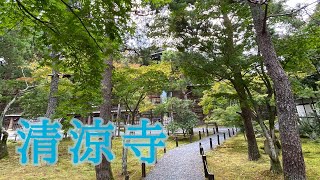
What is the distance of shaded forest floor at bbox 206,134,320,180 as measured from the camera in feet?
22.8

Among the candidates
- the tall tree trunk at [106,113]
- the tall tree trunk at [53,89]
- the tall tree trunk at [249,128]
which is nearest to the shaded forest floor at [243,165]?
the tall tree trunk at [249,128]

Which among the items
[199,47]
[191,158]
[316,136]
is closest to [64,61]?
[199,47]

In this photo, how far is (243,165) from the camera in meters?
8.41

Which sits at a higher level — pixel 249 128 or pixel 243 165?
pixel 249 128

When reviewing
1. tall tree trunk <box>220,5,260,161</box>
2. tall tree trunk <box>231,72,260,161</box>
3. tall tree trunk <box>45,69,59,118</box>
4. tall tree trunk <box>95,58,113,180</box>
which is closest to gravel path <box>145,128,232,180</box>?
tall tree trunk <box>95,58,113,180</box>

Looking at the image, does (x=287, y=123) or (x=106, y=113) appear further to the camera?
(x=106, y=113)

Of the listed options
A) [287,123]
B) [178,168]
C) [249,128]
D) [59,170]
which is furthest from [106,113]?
[249,128]

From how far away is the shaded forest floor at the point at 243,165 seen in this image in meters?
6.94

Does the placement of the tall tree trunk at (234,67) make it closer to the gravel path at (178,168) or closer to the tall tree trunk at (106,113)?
the gravel path at (178,168)

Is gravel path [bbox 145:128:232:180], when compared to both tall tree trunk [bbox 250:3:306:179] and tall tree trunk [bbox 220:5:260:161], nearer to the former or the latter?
tall tree trunk [bbox 220:5:260:161]

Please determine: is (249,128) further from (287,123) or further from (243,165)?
(287,123)

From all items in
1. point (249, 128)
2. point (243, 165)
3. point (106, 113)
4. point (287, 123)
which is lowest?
point (243, 165)

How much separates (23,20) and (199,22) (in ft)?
19.3

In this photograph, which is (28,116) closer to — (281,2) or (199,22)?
(199,22)
